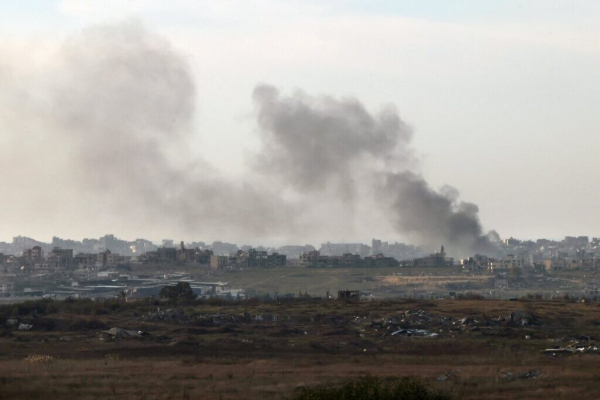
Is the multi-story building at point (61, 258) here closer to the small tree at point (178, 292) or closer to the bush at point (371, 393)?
the small tree at point (178, 292)

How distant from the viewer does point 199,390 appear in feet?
100.0

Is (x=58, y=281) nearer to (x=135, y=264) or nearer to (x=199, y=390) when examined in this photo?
(x=135, y=264)

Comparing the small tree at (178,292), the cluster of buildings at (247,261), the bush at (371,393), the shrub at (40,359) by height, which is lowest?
the shrub at (40,359)

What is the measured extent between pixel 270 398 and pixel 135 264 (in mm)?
115467

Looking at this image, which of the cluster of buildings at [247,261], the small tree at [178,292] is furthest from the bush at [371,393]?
the cluster of buildings at [247,261]

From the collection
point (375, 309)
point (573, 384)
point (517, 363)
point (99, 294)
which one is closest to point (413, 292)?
point (99, 294)

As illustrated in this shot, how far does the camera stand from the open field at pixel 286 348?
31.3 metres

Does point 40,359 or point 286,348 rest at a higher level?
point 286,348

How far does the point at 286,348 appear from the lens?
43.6m

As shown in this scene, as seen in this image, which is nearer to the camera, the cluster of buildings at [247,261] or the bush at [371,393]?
the bush at [371,393]

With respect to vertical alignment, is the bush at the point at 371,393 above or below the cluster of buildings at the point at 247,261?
below

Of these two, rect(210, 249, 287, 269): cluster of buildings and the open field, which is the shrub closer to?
the open field

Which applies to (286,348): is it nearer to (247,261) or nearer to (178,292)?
(178,292)

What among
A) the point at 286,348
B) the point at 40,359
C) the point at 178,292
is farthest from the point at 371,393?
the point at 178,292
